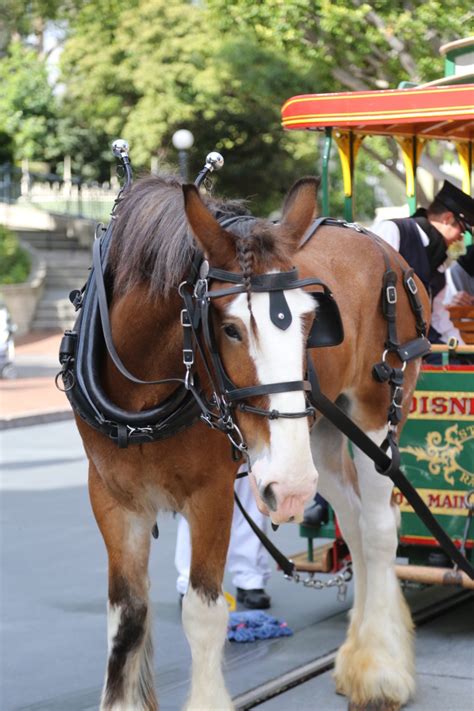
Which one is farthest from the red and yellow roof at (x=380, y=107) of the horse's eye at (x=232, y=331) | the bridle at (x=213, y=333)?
the horse's eye at (x=232, y=331)

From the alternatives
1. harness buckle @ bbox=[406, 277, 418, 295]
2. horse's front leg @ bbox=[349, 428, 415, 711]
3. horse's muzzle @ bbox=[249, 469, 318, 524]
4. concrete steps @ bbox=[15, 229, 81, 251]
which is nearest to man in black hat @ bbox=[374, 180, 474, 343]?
harness buckle @ bbox=[406, 277, 418, 295]

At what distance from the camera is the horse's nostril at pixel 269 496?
3.21m

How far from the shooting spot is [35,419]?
564 inches

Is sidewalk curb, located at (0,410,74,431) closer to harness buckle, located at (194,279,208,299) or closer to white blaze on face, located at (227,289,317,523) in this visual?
harness buckle, located at (194,279,208,299)

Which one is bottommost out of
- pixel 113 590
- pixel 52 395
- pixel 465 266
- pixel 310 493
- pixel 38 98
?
pixel 52 395

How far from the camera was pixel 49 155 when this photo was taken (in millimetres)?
36719

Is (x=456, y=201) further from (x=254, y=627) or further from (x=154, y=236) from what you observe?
(x=154, y=236)

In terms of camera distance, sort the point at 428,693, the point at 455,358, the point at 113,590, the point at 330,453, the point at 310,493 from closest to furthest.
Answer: the point at 310,493 → the point at 113,590 → the point at 428,693 → the point at 330,453 → the point at 455,358

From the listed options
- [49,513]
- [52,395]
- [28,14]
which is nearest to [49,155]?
[28,14]

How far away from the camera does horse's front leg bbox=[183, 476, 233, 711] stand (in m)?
3.82

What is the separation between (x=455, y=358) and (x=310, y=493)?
273 centimetres

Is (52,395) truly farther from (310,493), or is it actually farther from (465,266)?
(310,493)

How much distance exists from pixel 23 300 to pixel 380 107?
2043cm

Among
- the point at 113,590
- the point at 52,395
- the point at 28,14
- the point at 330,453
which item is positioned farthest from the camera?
the point at 28,14
